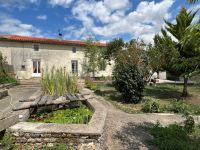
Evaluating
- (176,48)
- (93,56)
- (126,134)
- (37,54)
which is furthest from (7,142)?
(93,56)

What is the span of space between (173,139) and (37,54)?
2177cm

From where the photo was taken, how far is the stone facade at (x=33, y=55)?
22.9 meters

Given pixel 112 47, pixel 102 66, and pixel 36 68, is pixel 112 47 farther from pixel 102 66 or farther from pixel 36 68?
pixel 36 68

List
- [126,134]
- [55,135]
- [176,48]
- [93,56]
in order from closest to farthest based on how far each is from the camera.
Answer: [55,135]
[126,134]
[176,48]
[93,56]

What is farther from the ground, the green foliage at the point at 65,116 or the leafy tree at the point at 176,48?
the leafy tree at the point at 176,48

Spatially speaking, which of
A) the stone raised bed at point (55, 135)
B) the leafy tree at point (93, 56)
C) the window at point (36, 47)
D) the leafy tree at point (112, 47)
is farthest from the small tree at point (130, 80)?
the window at point (36, 47)

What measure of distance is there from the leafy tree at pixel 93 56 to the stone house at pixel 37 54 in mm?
1150

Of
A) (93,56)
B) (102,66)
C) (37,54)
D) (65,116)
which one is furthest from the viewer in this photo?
(102,66)

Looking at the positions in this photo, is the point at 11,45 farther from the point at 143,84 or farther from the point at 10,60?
the point at 143,84

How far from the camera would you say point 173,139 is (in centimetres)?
514

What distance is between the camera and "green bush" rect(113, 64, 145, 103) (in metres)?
9.98

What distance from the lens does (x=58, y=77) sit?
8.03 meters

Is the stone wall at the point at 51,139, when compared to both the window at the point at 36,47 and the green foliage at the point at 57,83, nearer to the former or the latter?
the green foliage at the point at 57,83

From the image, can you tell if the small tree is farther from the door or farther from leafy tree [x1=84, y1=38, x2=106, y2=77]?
the door
